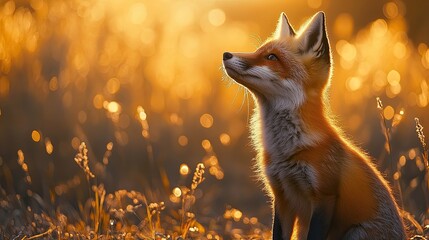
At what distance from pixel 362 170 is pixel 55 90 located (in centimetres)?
679

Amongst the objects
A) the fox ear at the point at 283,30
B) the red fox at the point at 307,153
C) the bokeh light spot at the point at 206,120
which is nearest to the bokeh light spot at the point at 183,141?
the bokeh light spot at the point at 206,120

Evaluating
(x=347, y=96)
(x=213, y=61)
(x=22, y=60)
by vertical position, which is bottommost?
(x=347, y=96)

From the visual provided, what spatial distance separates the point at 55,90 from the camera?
35.5 ft

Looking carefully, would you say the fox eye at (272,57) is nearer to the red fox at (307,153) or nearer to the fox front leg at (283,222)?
the red fox at (307,153)

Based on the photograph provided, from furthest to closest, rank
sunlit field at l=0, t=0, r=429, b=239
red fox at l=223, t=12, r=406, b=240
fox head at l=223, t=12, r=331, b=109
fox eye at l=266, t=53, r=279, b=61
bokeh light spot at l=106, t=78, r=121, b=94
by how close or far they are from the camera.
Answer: bokeh light spot at l=106, t=78, r=121, b=94
sunlit field at l=0, t=0, r=429, b=239
fox eye at l=266, t=53, r=279, b=61
fox head at l=223, t=12, r=331, b=109
red fox at l=223, t=12, r=406, b=240

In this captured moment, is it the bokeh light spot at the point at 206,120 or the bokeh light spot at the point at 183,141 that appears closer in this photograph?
the bokeh light spot at the point at 183,141

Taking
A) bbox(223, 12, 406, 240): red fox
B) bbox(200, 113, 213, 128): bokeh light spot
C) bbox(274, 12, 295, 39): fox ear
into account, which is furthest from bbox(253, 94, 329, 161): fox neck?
bbox(200, 113, 213, 128): bokeh light spot

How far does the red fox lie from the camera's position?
4699 mm

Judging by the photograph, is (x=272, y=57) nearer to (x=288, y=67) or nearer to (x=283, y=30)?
(x=288, y=67)

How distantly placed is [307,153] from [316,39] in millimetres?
888

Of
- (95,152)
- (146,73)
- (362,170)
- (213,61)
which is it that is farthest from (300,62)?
(213,61)

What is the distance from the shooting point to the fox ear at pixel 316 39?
516 centimetres

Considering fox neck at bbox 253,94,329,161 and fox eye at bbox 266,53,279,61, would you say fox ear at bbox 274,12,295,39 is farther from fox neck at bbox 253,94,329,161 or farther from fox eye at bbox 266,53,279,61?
fox neck at bbox 253,94,329,161

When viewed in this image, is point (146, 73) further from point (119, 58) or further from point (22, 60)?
point (22, 60)
